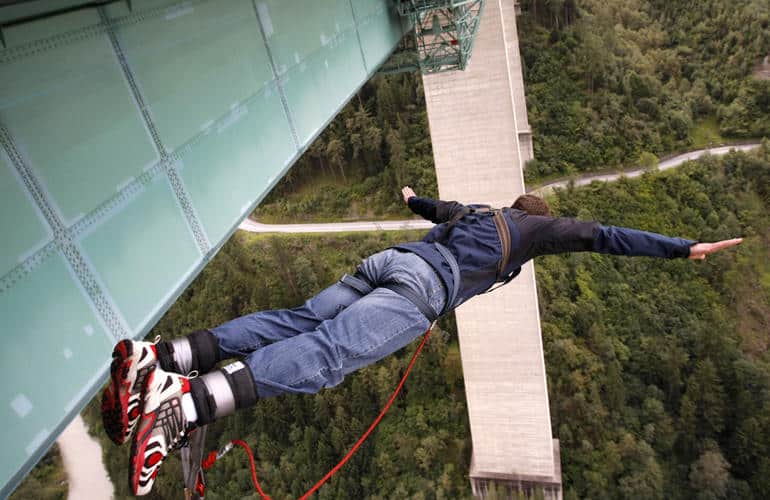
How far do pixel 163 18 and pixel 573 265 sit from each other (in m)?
16.5

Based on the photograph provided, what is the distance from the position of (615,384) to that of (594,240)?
46.7 ft

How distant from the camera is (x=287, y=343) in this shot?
2.89 meters

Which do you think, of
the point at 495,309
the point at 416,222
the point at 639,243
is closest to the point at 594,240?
the point at 639,243

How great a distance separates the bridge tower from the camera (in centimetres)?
1178

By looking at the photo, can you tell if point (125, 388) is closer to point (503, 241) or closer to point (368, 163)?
point (503, 241)

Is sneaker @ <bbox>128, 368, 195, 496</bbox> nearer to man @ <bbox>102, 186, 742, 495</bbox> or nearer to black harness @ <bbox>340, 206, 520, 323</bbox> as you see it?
man @ <bbox>102, 186, 742, 495</bbox>

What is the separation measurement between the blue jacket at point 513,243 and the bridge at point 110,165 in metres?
1.54

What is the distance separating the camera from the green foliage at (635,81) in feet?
64.9

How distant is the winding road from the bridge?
1542 cm

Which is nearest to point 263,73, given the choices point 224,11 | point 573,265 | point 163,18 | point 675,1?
point 224,11

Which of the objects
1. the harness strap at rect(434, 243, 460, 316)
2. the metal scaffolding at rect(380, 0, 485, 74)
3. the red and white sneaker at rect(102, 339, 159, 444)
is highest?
the metal scaffolding at rect(380, 0, 485, 74)

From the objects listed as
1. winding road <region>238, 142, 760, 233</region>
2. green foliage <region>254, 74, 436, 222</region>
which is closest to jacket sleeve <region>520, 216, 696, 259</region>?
winding road <region>238, 142, 760, 233</region>

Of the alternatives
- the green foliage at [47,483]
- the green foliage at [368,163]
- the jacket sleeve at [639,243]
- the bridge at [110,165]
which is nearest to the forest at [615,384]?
the green foliage at [368,163]

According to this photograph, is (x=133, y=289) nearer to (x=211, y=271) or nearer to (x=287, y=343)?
(x=287, y=343)
